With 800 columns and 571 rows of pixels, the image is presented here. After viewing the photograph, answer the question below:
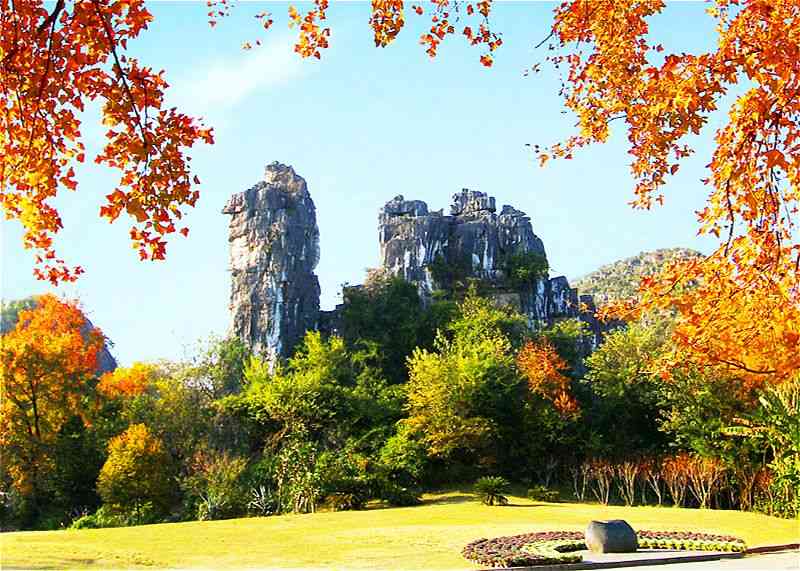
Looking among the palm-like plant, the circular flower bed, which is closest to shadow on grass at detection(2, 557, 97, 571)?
the circular flower bed

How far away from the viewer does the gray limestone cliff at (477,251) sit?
3538 centimetres

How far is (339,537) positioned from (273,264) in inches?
849

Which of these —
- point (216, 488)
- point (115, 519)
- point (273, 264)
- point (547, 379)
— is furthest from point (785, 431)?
point (273, 264)

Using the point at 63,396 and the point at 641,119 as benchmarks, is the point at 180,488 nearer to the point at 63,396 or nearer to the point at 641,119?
the point at 63,396

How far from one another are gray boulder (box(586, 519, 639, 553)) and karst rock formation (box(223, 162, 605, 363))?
22.1 metres

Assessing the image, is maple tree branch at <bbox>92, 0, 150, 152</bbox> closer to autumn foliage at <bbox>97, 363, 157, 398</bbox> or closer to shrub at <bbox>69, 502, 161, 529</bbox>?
shrub at <bbox>69, 502, 161, 529</bbox>

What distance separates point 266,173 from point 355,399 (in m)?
15.0

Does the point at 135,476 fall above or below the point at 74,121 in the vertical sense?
below

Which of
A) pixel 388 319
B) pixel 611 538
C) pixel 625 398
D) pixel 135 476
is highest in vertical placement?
pixel 388 319

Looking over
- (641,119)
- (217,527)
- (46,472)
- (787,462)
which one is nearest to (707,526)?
(787,462)

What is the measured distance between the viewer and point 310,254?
33.0 meters

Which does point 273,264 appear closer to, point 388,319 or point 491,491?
point 388,319

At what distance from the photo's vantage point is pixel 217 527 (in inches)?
516

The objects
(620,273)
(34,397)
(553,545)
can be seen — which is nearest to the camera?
(553,545)
